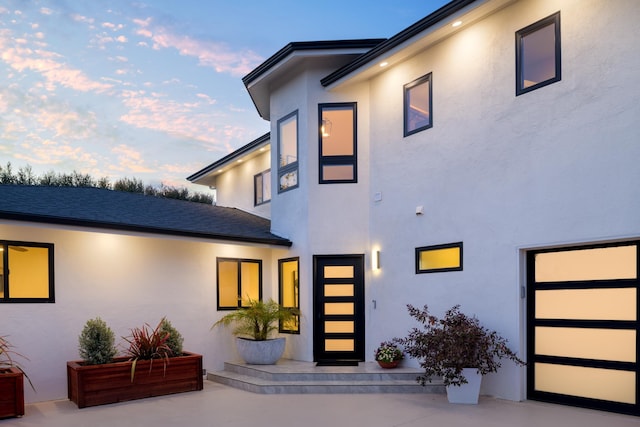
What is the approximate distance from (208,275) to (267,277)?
1.49 metres

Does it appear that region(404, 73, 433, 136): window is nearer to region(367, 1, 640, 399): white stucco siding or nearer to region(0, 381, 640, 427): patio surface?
region(367, 1, 640, 399): white stucco siding

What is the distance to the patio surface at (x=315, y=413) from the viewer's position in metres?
5.86

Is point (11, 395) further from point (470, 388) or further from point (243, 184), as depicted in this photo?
point (243, 184)

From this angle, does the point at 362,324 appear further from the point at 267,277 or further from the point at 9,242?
the point at 9,242

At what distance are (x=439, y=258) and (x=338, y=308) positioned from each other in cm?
252

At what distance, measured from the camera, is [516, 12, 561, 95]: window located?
6.61m

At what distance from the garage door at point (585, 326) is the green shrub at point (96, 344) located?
20.6 ft

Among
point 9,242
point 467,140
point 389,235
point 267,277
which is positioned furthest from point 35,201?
point 467,140

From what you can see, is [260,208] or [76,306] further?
[260,208]

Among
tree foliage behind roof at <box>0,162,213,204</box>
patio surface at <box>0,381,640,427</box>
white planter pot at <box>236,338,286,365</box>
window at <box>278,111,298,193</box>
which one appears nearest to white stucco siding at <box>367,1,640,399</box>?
patio surface at <box>0,381,640,427</box>

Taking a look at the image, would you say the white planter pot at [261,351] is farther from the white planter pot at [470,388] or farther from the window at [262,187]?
the window at [262,187]

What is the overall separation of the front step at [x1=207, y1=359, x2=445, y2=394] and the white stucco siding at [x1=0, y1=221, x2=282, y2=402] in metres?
1.33

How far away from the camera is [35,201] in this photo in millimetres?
8258

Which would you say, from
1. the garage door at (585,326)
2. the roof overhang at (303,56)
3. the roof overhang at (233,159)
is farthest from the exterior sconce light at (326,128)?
the garage door at (585,326)
